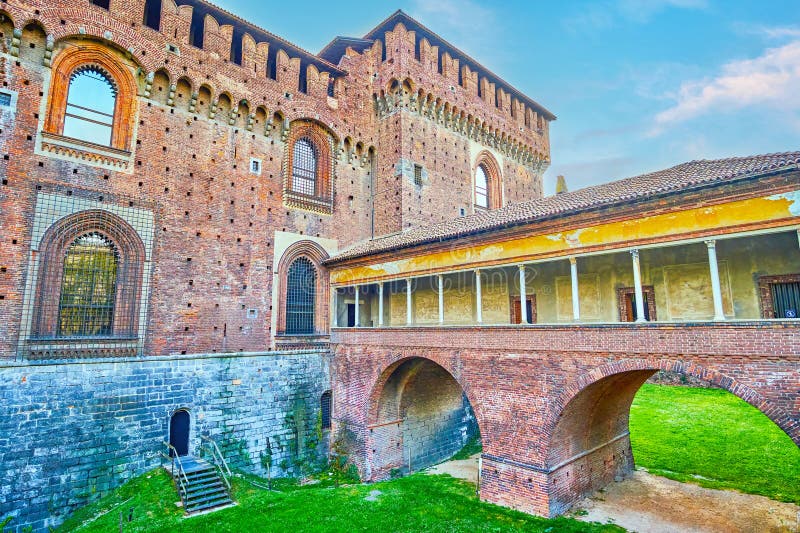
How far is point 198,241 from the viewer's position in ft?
48.3

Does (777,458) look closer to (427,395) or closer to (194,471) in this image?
(427,395)

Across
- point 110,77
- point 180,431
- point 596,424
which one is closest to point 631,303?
point 596,424

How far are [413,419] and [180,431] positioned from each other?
310 inches

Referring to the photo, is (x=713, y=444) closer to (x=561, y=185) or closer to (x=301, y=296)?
(x=561, y=185)

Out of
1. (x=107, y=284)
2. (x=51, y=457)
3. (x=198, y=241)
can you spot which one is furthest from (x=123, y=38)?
(x=51, y=457)

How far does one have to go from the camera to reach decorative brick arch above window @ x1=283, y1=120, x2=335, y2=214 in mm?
17422

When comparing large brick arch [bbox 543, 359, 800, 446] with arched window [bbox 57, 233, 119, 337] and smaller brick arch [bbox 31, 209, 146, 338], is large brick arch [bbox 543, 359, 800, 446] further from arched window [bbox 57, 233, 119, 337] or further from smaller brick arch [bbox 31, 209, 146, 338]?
arched window [bbox 57, 233, 119, 337]

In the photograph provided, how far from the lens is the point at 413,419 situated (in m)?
16.7

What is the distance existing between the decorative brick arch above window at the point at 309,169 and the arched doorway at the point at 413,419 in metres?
7.50

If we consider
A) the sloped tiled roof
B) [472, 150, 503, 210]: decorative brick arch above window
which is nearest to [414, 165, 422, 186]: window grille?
[472, 150, 503, 210]: decorative brick arch above window

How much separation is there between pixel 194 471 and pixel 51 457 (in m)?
3.29

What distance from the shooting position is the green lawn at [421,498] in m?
9.97

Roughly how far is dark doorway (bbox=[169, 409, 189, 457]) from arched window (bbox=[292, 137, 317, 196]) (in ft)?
29.5

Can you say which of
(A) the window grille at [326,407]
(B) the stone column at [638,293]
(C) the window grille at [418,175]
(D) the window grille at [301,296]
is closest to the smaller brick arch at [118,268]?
(D) the window grille at [301,296]
